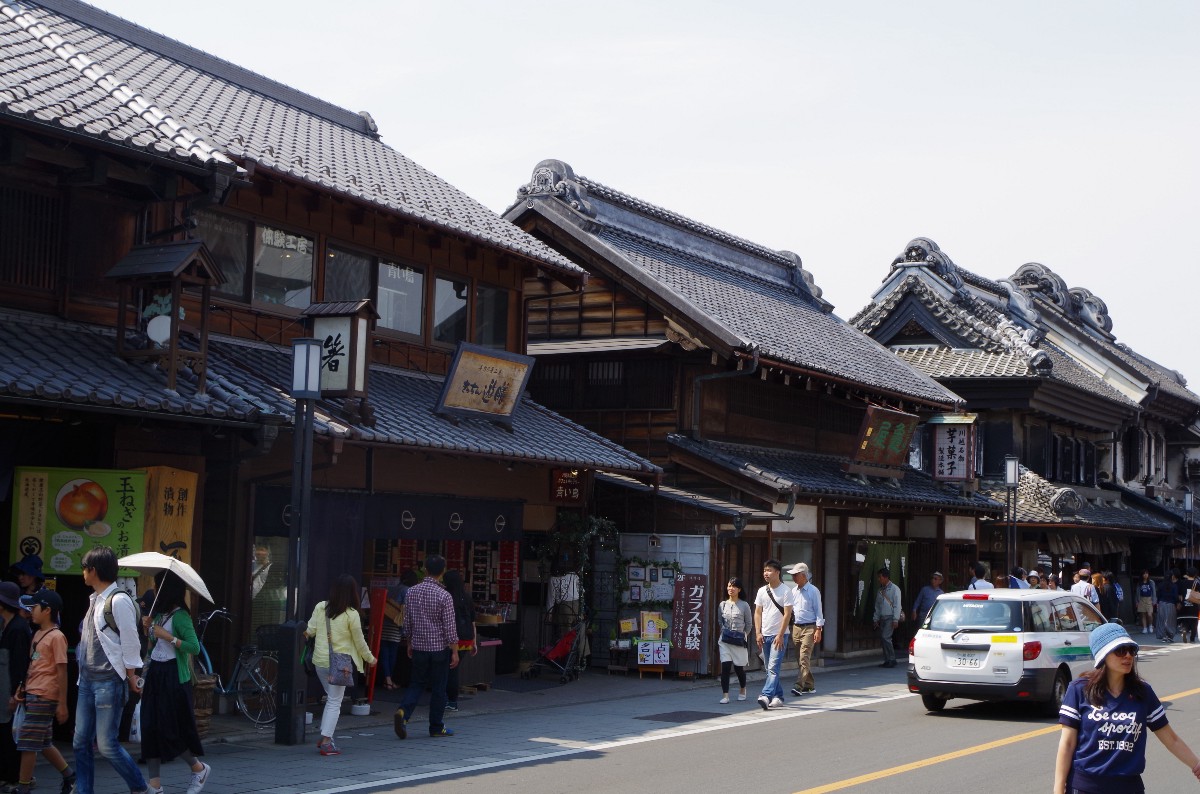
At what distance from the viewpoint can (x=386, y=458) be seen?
Result: 17047 millimetres

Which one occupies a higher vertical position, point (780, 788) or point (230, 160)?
point (230, 160)

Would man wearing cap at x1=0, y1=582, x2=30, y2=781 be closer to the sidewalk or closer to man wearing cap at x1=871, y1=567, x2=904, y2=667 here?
the sidewalk

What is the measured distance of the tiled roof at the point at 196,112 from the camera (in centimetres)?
1319

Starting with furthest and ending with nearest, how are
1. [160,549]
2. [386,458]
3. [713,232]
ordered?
[713,232], [386,458], [160,549]

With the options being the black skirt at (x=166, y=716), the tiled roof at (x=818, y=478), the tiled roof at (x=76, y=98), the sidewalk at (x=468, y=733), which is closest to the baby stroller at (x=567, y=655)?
the sidewalk at (x=468, y=733)

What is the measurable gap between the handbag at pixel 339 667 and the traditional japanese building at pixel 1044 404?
63.9 ft

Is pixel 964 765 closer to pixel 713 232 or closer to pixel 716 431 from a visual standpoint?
pixel 716 431

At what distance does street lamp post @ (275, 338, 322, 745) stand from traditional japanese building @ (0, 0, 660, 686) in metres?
0.41

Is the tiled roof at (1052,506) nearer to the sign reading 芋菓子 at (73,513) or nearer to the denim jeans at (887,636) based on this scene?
the denim jeans at (887,636)

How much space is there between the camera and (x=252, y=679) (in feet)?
47.5

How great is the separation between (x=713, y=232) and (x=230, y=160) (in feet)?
56.1

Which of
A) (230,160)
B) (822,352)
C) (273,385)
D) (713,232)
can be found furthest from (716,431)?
(230,160)

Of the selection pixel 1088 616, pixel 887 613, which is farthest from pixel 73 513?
pixel 887 613

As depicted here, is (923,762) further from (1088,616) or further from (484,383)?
(484,383)
